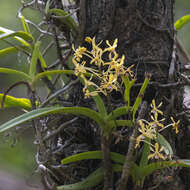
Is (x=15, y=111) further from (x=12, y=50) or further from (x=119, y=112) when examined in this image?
(x=119, y=112)

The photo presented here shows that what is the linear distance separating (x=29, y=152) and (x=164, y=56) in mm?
1656

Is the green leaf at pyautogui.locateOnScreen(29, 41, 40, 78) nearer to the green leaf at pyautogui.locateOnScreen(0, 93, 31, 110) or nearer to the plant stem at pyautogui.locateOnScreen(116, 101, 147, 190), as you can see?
the green leaf at pyautogui.locateOnScreen(0, 93, 31, 110)

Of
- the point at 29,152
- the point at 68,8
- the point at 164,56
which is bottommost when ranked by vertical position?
the point at 29,152

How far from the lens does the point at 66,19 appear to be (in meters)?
0.86

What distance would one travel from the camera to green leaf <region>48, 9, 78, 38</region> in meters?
0.84

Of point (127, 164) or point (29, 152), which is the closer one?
point (127, 164)

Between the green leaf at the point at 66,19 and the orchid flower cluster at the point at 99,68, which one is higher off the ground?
the green leaf at the point at 66,19

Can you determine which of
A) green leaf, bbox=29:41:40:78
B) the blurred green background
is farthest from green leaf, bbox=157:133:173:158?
the blurred green background

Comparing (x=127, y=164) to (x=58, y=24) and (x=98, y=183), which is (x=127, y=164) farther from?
(x=58, y=24)

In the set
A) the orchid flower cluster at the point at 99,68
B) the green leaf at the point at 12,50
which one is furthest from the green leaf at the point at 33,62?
the orchid flower cluster at the point at 99,68

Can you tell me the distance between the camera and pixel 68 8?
900 mm

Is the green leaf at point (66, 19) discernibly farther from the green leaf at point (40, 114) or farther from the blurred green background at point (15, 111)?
the blurred green background at point (15, 111)

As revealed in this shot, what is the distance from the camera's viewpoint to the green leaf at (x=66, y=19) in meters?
0.84

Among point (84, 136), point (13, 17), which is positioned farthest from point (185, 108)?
point (13, 17)
